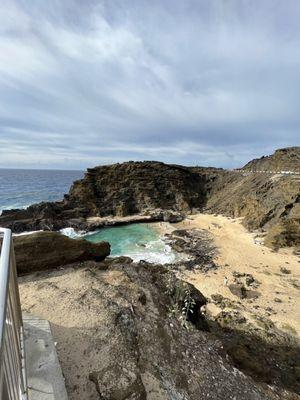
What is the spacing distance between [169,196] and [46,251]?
41.9 meters

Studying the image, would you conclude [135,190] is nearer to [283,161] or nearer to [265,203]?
[265,203]

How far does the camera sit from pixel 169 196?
52906 millimetres

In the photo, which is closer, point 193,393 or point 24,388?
point 24,388

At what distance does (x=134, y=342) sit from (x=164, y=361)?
2.76 feet

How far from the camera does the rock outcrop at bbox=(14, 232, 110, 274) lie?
11.2m

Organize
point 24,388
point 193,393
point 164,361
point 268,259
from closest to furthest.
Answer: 1. point 24,388
2. point 193,393
3. point 164,361
4. point 268,259

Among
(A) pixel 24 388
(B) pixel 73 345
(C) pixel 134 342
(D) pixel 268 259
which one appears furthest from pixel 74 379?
(D) pixel 268 259

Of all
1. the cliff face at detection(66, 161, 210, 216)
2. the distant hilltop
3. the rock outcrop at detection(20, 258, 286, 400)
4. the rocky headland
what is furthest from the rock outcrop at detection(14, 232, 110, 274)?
the distant hilltop

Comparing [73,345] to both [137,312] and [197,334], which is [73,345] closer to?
[137,312]

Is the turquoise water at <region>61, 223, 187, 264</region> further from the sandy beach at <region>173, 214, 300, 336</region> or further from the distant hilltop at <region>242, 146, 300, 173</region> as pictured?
the distant hilltop at <region>242, 146, 300, 173</region>

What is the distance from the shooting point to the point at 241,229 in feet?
125

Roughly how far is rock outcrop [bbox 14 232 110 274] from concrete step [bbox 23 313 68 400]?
4.63 meters

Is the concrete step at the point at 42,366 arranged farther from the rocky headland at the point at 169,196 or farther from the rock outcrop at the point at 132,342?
the rocky headland at the point at 169,196

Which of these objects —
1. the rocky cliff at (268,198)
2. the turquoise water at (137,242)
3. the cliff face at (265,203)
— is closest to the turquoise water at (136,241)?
the turquoise water at (137,242)
